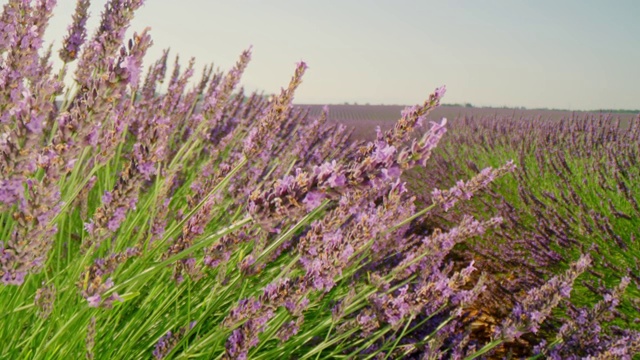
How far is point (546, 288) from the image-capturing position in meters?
1.83

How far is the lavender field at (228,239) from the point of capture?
849mm

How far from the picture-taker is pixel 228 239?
1490 mm

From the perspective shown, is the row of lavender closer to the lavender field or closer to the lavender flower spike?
the lavender field

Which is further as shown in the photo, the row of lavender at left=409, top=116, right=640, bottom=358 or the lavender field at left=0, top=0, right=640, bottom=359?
the row of lavender at left=409, top=116, right=640, bottom=358

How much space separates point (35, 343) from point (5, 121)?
31.3 inches

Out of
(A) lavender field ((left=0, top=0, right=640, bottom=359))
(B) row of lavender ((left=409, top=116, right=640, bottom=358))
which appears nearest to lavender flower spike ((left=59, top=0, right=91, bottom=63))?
(A) lavender field ((left=0, top=0, right=640, bottom=359))

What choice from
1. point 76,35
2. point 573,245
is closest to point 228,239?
point 76,35

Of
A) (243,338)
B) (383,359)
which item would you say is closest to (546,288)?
(383,359)

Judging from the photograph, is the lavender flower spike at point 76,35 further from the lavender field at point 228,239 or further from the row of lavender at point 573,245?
the row of lavender at point 573,245

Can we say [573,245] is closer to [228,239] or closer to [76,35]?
[228,239]

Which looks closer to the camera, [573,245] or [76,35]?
[76,35]

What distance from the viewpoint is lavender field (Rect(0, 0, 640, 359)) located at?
849 mm

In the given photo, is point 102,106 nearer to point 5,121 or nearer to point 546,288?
point 5,121

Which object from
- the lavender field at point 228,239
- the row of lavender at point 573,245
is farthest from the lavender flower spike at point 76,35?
the row of lavender at point 573,245
